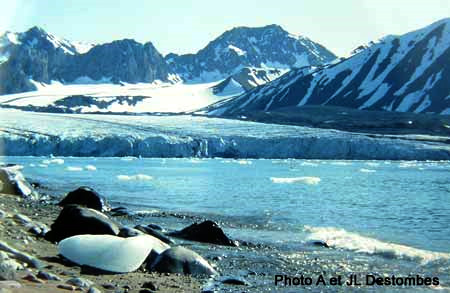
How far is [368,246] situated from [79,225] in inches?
290

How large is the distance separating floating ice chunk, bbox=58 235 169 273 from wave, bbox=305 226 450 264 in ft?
20.2

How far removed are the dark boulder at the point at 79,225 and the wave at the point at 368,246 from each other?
6.01 m

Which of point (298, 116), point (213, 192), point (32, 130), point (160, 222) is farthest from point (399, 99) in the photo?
point (160, 222)

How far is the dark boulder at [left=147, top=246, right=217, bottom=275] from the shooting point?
1159cm

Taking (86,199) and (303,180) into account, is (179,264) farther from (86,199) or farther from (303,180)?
(303,180)

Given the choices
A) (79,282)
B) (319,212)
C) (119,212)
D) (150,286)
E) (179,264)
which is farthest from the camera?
(319,212)

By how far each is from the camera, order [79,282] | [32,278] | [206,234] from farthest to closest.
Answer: [206,234] → [79,282] → [32,278]

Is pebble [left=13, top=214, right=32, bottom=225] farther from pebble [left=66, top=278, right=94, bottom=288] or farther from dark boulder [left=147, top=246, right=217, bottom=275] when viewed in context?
pebble [left=66, top=278, right=94, bottom=288]

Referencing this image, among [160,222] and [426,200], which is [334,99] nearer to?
[426,200]

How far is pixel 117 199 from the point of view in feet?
96.5

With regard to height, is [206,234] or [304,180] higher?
[206,234]

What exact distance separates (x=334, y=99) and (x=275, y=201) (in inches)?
6460

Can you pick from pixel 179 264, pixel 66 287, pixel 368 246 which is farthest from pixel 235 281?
pixel 368 246

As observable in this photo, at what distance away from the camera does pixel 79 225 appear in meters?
13.9
